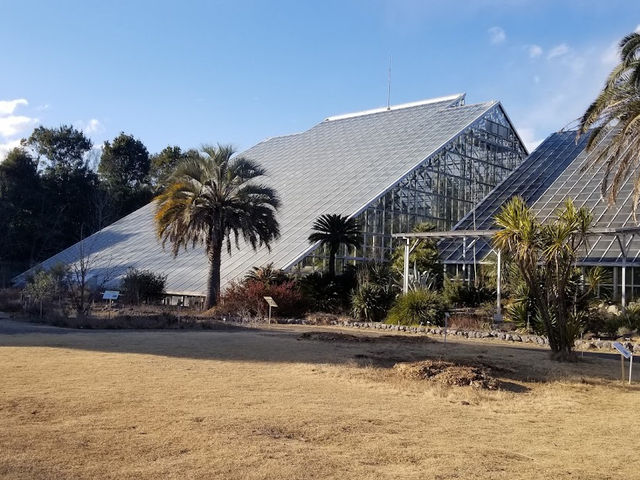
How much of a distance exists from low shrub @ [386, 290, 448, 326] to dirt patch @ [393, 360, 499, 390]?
38.3 feet

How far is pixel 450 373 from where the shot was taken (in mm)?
11039

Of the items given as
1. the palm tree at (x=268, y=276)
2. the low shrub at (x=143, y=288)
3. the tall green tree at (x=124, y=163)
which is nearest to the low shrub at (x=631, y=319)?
the palm tree at (x=268, y=276)

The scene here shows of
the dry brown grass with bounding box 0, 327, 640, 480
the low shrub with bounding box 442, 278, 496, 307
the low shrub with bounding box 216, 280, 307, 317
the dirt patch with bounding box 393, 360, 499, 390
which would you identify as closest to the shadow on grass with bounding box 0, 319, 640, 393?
the dry brown grass with bounding box 0, 327, 640, 480

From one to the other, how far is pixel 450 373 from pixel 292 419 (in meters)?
4.30

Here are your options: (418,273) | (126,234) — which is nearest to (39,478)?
(418,273)

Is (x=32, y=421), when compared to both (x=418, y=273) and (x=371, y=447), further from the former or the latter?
(x=418, y=273)

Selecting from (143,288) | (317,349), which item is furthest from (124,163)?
(317,349)

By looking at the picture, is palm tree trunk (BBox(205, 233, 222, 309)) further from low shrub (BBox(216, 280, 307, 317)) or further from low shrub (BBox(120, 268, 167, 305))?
low shrub (BBox(120, 268, 167, 305))

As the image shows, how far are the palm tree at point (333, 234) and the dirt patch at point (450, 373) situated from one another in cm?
1762

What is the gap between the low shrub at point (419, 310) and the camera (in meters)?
23.8

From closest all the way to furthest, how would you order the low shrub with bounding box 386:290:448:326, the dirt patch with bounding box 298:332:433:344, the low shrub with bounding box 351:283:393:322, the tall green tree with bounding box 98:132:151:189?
1. the dirt patch with bounding box 298:332:433:344
2. the low shrub with bounding box 386:290:448:326
3. the low shrub with bounding box 351:283:393:322
4. the tall green tree with bounding box 98:132:151:189

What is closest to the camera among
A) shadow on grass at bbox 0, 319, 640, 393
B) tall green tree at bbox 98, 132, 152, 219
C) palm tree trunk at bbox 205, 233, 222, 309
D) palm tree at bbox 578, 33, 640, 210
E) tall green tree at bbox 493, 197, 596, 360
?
shadow on grass at bbox 0, 319, 640, 393

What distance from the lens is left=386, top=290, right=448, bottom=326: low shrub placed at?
937 inches

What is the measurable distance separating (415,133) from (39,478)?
39562mm
